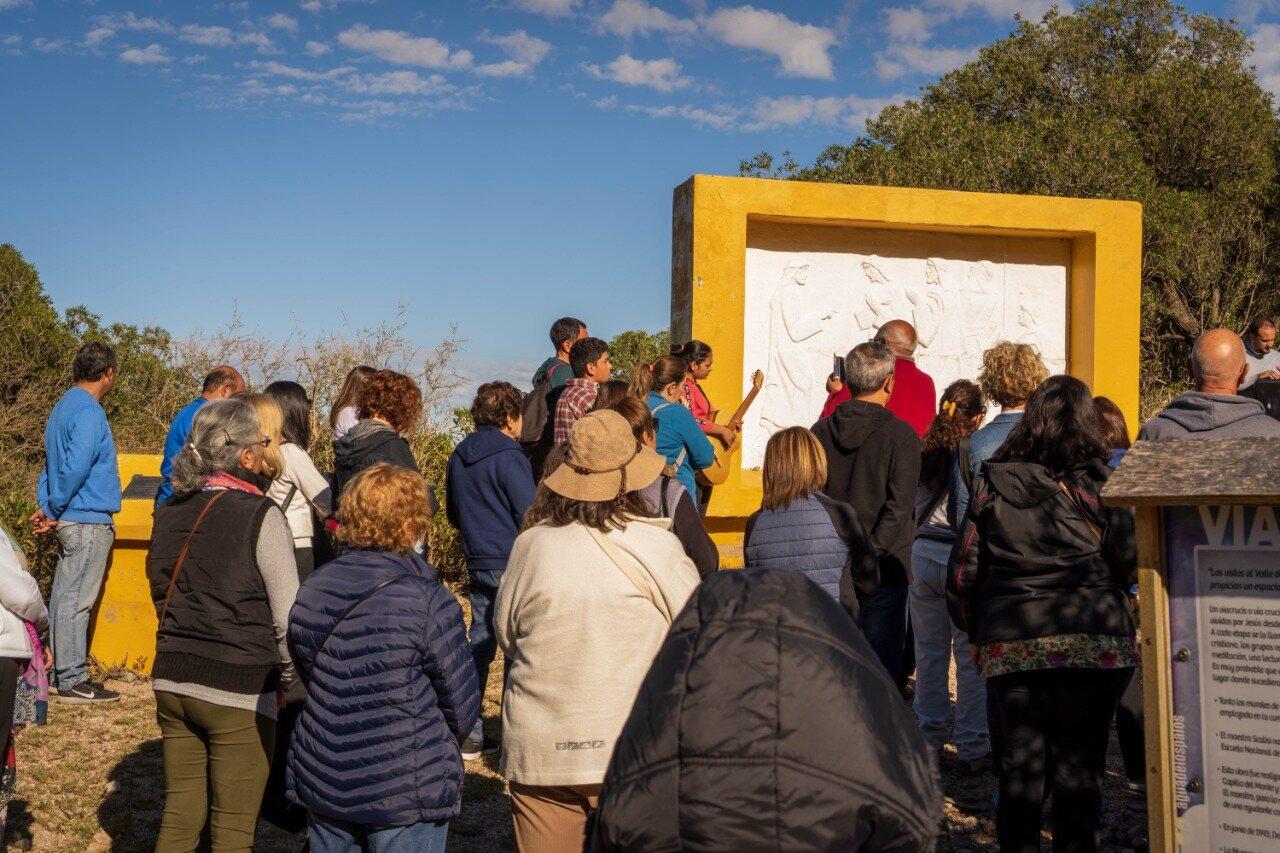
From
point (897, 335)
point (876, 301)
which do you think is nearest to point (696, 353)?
point (897, 335)

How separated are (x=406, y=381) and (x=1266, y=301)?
23.1 metres

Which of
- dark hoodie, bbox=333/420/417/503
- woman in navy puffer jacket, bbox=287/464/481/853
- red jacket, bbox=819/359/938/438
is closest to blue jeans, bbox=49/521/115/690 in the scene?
dark hoodie, bbox=333/420/417/503

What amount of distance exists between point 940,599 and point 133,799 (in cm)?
400

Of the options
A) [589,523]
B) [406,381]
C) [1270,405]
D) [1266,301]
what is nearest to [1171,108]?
[1266,301]

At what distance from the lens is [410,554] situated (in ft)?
12.0

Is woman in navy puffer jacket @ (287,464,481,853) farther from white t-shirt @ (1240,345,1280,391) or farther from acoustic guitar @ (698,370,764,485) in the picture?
white t-shirt @ (1240,345,1280,391)

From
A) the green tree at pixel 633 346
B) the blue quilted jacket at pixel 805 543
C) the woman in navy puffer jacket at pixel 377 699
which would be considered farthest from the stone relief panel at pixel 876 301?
the green tree at pixel 633 346

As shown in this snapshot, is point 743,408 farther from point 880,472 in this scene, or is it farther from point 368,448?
point 368,448

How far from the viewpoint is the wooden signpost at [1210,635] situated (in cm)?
301

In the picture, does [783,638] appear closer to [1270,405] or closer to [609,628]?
[609,628]

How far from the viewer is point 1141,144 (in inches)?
1045

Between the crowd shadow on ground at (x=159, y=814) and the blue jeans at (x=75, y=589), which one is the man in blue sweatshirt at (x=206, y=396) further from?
the crowd shadow on ground at (x=159, y=814)

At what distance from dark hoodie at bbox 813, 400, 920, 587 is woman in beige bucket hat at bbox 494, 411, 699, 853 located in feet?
7.21

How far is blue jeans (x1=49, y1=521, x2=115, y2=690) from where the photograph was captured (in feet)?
23.2
